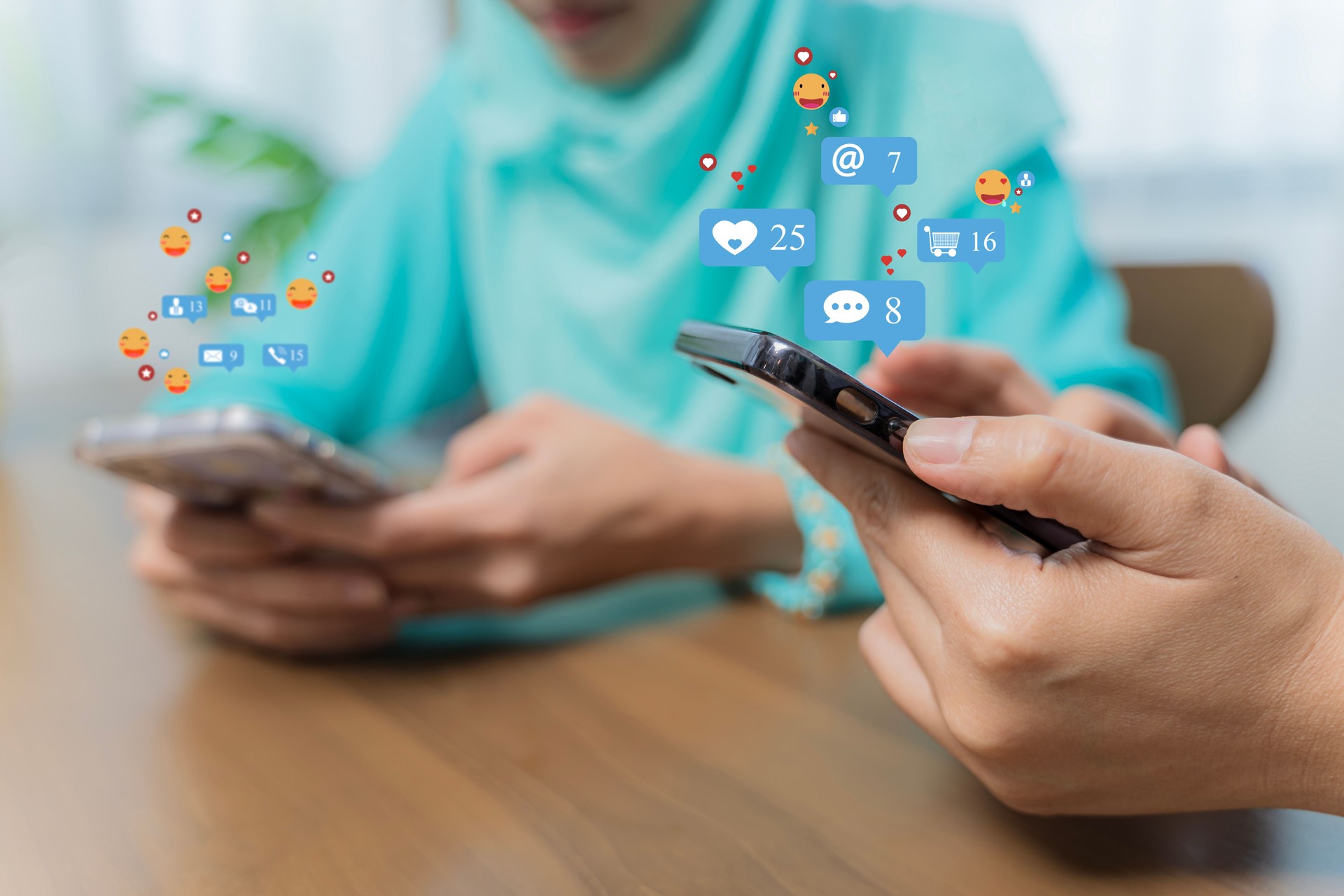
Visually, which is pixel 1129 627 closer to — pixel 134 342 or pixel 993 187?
pixel 993 187

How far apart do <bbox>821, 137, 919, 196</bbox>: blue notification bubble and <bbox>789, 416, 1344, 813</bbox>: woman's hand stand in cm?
12

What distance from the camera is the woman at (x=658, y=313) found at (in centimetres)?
39

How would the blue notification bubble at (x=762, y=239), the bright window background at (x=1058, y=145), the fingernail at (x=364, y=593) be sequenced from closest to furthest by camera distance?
the blue notification bubble at (x=762, y=239) < the fingernail at (x=364, y=593) < the bright window background at (x=1058, y=145)

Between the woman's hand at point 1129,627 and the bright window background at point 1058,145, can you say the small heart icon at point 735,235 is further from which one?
the bright window background at point 1058,145

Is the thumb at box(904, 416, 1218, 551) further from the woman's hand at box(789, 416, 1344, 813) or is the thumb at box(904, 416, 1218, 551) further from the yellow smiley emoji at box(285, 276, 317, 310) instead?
the yellow smiley emoji at box(285, 276, 317, 310)

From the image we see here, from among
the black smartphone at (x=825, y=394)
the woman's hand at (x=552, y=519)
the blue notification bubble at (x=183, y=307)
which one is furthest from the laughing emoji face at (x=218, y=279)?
the black smartphone at (x=825, y=394)

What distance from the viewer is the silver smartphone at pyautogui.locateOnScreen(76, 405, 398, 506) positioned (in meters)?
0.37

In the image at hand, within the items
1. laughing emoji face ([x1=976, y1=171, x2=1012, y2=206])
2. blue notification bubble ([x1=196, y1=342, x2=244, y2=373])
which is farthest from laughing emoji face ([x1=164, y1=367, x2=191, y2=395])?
laughing emoji face ([x1=976, y1=171, x2=1012, y2=206])

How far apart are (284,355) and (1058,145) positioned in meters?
0.55

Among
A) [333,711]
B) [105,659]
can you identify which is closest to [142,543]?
[105,659]

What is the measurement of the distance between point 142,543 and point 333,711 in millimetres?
224

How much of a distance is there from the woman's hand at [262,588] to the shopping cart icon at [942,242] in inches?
12.7

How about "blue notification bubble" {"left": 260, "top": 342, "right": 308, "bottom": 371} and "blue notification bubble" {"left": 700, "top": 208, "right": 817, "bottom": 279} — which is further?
"blue notification bubble" {"left": 260, "top": 342, "right": 308, "bottom": 371}

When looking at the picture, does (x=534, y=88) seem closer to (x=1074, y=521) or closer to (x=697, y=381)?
(x=697, y=381)
